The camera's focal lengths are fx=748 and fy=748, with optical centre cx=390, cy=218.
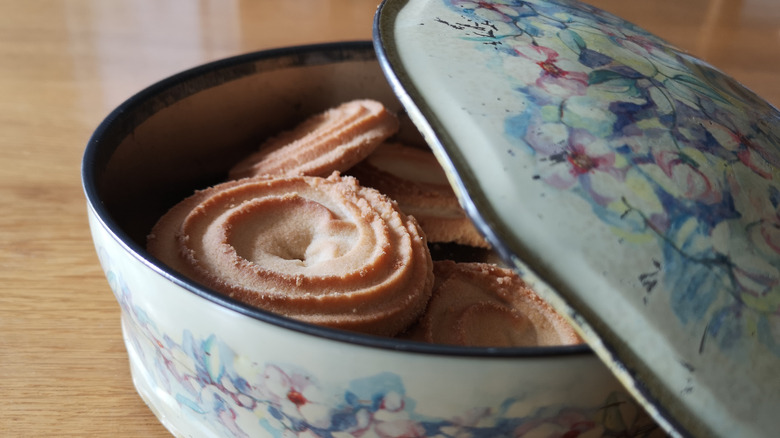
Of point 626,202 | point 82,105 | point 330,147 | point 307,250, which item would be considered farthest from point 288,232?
point 82,105

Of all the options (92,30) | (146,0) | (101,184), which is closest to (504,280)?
(101,184)

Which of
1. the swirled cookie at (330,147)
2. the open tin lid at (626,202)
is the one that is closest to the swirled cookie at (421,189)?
the swirled cookie at (330,147)

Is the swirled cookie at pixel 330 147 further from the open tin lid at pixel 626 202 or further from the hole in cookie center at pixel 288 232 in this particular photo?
the open tin lid at pixel 626 202

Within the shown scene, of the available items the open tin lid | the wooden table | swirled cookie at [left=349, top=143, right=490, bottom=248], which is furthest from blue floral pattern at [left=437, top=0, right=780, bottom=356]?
the wooden table

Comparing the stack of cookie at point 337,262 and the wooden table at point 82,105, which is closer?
the stack of cookie at point 337,262

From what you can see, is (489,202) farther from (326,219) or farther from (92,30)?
(92,30)

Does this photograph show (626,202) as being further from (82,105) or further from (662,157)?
(82,105)

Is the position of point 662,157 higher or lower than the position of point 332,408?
higher
